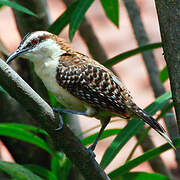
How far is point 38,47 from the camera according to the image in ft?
7.80

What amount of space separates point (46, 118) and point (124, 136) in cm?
70

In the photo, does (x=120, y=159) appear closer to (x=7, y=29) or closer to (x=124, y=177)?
(x=124, y=177)

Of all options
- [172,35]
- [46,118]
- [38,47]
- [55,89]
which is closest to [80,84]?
[55,89]

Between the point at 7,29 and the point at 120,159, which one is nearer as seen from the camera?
the point at 120,159

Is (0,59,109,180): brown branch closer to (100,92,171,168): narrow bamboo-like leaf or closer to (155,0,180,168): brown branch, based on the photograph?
(100,92,171,168): narrow bamboo-like leaf

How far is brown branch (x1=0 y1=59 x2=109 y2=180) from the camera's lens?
168 cm

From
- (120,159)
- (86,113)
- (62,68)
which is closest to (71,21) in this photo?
(62,68)

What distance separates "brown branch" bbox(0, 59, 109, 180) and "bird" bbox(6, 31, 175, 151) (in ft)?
0.99

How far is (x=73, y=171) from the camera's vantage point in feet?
9.59

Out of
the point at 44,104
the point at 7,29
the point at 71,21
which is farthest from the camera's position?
the point at 7,29

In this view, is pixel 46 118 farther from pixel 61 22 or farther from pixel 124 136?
pixel 61 22

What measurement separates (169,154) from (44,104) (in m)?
4.11

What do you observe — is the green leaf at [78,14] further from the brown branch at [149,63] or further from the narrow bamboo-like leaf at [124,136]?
the brown branch at [149,63]

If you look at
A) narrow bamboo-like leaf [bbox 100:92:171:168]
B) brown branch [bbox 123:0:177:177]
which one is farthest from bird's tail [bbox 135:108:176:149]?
brown branch [bbox 123:0:177:177]
